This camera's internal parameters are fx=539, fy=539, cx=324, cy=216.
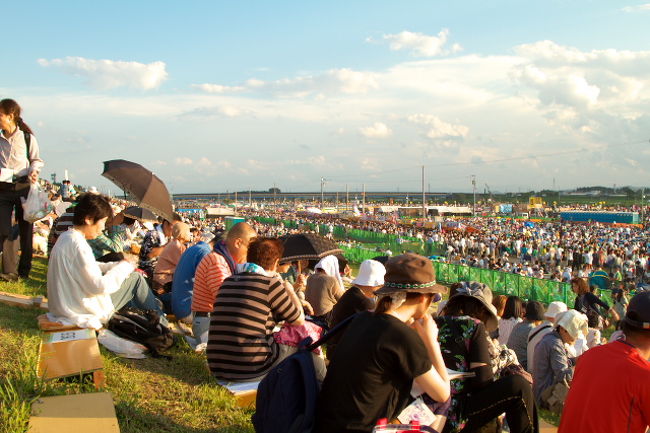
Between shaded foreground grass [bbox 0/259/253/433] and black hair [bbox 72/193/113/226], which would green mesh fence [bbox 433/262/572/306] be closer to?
shaded foreground grass [bbox 0/259/253/433]

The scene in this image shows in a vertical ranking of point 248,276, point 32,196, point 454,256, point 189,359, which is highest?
point 32,196

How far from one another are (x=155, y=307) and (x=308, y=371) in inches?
106

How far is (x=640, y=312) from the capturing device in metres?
2.75

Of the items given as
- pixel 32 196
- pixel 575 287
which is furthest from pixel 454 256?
pixel 32 196

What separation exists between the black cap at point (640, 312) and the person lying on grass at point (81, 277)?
3366mm

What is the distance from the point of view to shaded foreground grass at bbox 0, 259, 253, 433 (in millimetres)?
3092

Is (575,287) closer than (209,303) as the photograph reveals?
No

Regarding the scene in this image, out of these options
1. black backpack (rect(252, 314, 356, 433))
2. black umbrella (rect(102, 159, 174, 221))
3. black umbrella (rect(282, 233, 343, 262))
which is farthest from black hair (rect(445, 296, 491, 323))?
black umbrella (rect(102, 159, 174, 221))

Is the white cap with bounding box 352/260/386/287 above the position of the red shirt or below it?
above

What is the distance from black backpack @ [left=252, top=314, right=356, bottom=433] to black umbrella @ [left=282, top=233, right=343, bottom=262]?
4.62 m

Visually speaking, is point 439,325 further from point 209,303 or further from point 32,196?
point 32,196

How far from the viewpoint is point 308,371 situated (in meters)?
2.62

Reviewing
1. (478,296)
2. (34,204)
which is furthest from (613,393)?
(34,204)

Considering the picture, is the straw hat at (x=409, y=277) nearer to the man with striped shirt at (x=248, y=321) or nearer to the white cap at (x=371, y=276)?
the man with striped shirt at (x=248, y=321)
